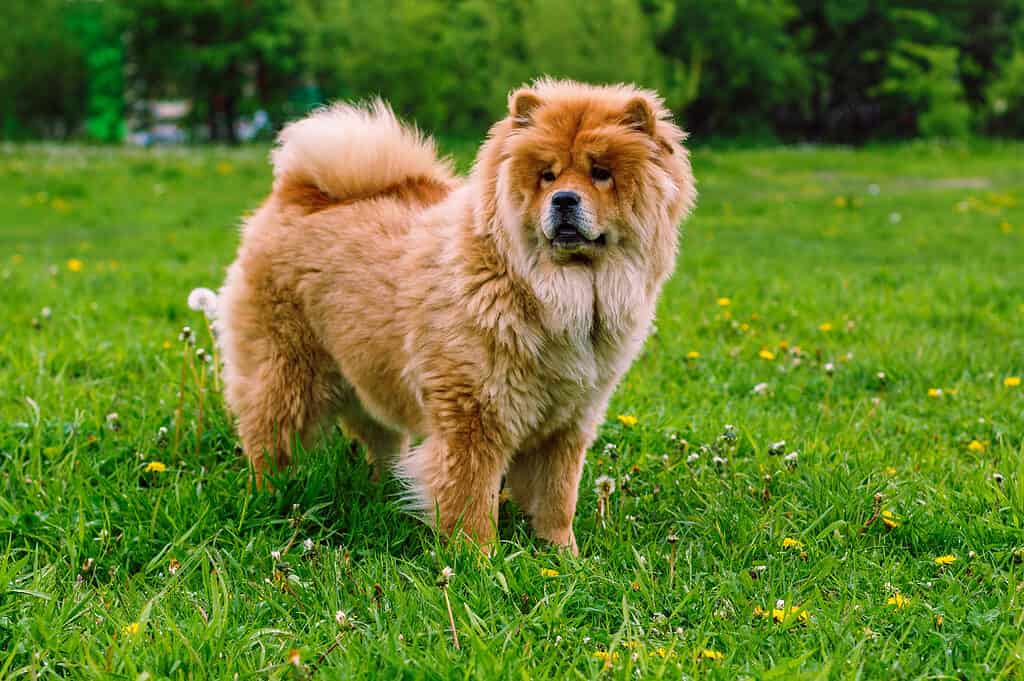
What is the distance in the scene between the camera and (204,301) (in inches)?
157

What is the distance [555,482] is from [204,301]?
1667 mm

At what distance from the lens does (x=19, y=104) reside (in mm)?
28797

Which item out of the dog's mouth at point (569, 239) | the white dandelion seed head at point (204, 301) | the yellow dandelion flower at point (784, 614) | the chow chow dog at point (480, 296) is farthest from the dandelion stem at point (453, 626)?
the white dandelion seed head at point (204, 301)

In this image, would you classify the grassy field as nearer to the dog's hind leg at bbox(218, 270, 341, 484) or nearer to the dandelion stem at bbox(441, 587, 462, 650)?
the dandelion stem at bbox(441, 587, 462, 650)

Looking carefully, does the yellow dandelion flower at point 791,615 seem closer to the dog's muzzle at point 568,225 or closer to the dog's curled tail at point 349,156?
the dog's muzzle at point 568,225

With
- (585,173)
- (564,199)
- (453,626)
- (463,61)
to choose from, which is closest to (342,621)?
(453,626)

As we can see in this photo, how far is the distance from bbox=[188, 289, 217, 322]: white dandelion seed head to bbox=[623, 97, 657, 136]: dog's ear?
6.01ft

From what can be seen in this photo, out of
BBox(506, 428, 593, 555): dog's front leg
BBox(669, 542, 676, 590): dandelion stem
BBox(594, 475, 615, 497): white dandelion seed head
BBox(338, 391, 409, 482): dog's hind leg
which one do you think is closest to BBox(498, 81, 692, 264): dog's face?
BBox(506, 428, 593, 555): dog's front leg

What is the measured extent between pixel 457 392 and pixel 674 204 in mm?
911

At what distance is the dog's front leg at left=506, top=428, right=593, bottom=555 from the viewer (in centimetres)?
330

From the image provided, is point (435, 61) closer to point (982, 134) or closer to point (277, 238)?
point (982, 134)

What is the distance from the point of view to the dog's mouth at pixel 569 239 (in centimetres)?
293

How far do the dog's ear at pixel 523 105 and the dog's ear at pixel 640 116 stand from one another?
0.28 m

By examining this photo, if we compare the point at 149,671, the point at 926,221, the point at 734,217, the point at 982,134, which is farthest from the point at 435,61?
the point at 149,671
